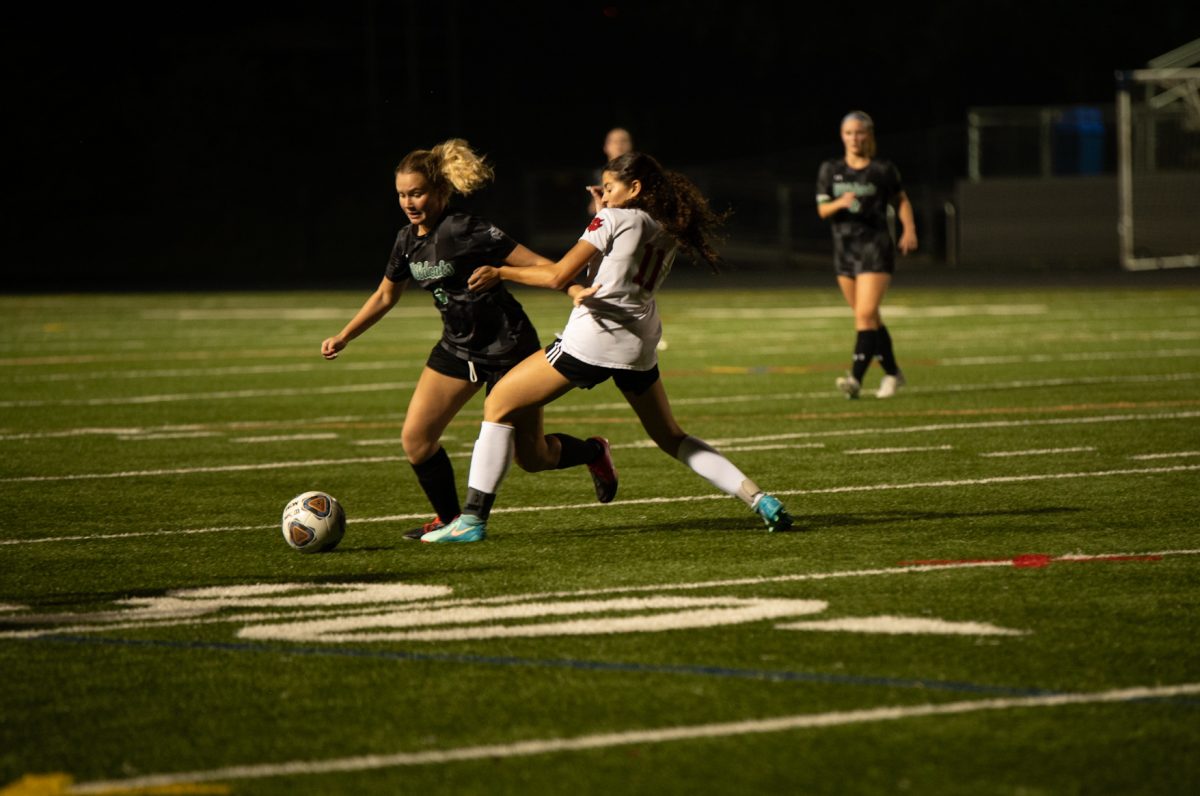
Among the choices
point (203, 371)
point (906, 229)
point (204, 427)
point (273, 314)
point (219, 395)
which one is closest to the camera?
point (204, 427)

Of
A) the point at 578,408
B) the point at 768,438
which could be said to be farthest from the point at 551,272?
the point at 578,408

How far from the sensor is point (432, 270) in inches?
331

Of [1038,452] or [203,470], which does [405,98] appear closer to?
[203,470]

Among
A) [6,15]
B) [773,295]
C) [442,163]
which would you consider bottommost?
[773,295]

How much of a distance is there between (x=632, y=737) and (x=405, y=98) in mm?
45878

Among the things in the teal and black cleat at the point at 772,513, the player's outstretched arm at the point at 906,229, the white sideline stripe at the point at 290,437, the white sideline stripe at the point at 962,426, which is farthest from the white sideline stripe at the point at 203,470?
the player's outstretched arm at the point at 906,229

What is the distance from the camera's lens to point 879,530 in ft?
27.6

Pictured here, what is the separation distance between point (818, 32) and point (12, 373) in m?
35.7

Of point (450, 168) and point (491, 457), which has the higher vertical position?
point (450, 168)

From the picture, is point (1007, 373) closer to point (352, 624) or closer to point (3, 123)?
point (352, 624)

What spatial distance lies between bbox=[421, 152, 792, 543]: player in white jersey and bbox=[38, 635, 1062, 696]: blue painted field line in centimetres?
209

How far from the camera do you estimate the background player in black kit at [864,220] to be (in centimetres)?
1480

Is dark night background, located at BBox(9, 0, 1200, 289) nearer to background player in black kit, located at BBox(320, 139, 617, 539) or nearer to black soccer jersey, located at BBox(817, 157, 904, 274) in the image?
black soccer jersey, located at BBox(817, 157, 904, 274)

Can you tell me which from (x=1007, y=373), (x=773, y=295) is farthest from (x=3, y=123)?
(x=1007, y=373)
